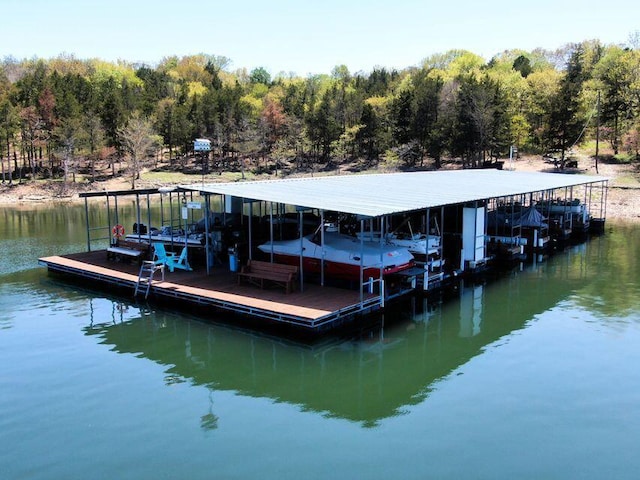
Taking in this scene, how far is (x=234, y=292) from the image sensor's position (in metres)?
14.8

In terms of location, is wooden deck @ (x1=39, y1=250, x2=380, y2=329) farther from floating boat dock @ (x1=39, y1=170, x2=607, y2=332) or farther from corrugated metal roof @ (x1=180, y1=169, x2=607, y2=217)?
corrugated metal roof @ (x1=180, y1=169, x2=607, y2=217)

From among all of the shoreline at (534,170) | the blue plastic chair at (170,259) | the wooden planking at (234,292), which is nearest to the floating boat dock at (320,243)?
the wooden planking at (234,292)

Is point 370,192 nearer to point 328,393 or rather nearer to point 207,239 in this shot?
point 207,239

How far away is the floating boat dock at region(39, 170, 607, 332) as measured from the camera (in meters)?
13.9

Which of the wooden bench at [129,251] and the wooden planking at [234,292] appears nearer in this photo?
the wooden planking at [234,292]

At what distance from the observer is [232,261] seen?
671 inches

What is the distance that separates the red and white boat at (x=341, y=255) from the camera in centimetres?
1536

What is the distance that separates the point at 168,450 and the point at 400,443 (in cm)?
339

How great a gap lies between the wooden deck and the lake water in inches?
21.4

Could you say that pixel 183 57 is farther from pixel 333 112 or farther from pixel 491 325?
pixel 491 325

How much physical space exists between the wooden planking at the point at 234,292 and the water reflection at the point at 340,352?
70 cm

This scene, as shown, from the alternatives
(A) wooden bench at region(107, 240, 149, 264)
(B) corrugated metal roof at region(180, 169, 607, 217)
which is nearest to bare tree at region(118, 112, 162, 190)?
(A) wooden bench at region(107, 240, 149, 264)

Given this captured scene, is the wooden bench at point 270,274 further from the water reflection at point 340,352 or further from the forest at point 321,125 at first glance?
the forest at point 321,125

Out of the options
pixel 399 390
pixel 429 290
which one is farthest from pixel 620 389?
pixel 429 290
